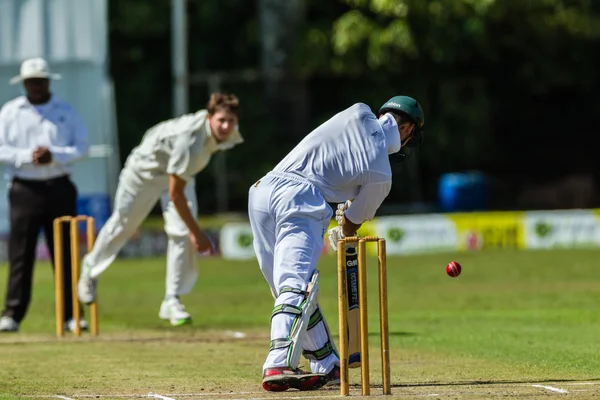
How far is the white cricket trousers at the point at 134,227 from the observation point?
430 inches

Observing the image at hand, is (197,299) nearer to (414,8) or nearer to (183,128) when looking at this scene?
(183,128)

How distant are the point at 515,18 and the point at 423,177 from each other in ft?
11.2

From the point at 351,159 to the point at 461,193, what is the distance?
16216 mm

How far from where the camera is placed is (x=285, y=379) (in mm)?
7047

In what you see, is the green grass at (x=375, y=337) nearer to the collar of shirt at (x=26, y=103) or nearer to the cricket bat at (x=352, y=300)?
the cricket bat at (x=352, y=300)

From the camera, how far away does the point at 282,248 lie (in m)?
7.27

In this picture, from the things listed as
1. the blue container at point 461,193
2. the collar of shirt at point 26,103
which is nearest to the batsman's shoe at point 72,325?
the collar of shirt at point 26,103

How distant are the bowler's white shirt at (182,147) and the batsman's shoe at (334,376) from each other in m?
3.13

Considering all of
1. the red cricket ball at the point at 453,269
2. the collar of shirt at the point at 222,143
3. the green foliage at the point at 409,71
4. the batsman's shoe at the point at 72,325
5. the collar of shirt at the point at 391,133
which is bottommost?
the batsman's shoe at the point at 72,325

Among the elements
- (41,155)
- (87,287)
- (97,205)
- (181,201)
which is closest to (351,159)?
(181,201)

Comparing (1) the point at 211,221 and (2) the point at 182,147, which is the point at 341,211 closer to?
(2) the point at 182,147

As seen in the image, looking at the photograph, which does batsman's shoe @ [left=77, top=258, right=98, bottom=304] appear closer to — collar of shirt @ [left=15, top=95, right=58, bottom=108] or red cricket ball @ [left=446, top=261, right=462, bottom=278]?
collar of shirt @ [left=15, top=95, right=58, bottom=108]

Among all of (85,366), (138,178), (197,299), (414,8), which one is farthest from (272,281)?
(414,8)

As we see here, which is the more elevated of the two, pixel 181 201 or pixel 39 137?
pixel 39 137
